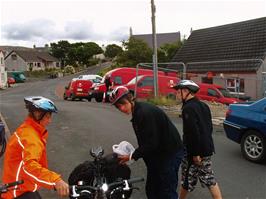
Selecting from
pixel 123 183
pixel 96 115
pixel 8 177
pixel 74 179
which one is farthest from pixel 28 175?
pixel 96 115

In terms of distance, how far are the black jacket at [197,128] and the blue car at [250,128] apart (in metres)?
2.98

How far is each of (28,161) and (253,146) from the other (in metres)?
5.68

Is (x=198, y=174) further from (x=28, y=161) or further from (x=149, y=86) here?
(x=149, y=86)

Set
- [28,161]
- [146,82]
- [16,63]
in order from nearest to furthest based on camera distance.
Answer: [28,161]
[146,82]
[16,63]

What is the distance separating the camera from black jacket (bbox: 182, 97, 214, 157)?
197 inches

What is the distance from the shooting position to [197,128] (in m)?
5.00

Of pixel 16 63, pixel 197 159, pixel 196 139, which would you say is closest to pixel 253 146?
pixel 197 159

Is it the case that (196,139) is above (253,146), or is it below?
above

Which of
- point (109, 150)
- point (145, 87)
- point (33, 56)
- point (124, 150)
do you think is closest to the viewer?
point (124, 150)

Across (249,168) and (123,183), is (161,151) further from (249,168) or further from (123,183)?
(249,168)

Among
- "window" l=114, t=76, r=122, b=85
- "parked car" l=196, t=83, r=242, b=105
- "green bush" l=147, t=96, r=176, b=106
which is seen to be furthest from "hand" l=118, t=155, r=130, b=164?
"window" l=114, t=76, r=122, b=85

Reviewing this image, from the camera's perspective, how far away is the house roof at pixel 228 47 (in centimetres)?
3067

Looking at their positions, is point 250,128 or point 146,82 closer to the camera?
point 250,128

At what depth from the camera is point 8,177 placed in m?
3.33
